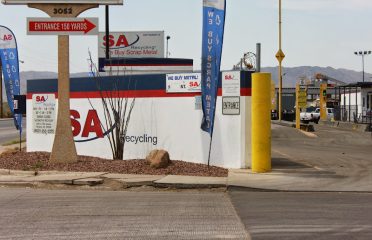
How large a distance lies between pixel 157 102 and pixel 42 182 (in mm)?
4421

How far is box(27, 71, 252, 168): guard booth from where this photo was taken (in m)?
14.4

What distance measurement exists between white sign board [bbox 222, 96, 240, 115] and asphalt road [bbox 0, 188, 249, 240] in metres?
3.60

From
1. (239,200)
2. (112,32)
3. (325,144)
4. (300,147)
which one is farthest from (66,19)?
(112,32)

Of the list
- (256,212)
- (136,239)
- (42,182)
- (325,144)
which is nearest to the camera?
(136,239)

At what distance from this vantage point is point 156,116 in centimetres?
1566

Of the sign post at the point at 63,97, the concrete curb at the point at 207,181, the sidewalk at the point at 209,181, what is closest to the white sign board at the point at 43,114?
the sign post at the point at 63,97

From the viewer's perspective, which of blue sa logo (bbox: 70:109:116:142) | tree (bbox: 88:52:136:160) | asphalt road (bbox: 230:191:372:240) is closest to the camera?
asphalt road (bbox: 230:191:372:240)

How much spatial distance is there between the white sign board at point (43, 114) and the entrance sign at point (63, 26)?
372cm

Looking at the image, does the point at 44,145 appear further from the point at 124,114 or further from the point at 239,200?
the point at 239,200

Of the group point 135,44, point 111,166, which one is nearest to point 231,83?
point 111,166

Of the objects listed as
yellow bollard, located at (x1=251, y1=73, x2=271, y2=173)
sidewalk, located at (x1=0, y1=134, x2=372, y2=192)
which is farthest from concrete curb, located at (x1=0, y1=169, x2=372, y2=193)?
yellow bollard, located at (x1=251, y1=73, x2=271, y2=173)

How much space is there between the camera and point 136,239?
7.19 metres

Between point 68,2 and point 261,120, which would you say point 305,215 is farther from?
point 68,2

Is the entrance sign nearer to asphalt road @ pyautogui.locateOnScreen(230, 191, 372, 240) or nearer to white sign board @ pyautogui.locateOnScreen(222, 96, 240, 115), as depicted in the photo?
white sign board @ pyautogui.locateOnScreen(222, 96, 240, 115)
